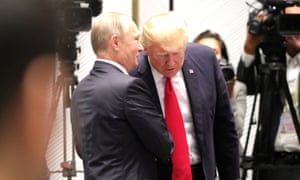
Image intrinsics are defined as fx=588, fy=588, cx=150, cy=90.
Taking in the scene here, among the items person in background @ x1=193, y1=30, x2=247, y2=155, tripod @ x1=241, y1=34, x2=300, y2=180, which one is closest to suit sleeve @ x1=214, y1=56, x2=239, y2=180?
tripod @ x1=241, y1=34, x2=300, y2=180

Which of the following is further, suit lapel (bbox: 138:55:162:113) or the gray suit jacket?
suit lapel (bbox: 138:55:162:113)

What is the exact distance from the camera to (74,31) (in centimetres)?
275

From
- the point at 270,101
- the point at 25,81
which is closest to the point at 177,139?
the point at 270,101

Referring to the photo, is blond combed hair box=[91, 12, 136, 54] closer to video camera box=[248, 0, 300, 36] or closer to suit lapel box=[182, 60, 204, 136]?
suit lapel box=[182, 60, 204, 136]

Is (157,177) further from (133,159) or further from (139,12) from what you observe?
(139,12)

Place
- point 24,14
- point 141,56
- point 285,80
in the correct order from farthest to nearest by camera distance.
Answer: point 285,80 → point 141,56 → point 24,14

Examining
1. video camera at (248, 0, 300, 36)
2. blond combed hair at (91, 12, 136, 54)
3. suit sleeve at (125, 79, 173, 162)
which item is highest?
blond combed hair at (91, 12, 136, 54)

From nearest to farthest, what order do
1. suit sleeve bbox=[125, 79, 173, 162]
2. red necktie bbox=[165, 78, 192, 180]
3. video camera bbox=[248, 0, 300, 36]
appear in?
suit sleeve bbox=[125, 79, 173, 162]
red necktie bbox=[165, 78, 192, 180]
video camera bbox=[248, 0, 300, 36]

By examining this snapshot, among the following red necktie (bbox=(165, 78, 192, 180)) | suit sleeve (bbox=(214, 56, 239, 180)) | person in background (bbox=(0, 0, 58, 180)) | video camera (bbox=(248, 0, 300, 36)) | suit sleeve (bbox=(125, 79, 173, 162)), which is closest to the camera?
person in background (bbox=(0, 0, 58, 180))

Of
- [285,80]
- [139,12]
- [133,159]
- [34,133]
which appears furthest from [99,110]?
[139,12]

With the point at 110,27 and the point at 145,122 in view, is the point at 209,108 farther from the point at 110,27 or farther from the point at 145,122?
the point at 110,27

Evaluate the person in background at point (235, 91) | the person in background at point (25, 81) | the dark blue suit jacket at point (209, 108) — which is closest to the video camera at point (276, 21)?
the person in background at point (235, 91)

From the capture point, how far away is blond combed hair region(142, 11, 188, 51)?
6.00ft

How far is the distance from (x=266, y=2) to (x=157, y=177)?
93 cm
